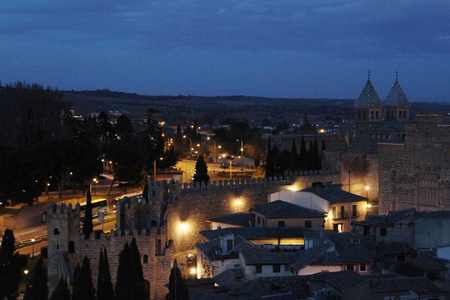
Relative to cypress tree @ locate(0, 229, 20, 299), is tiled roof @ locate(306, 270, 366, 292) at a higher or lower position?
higher

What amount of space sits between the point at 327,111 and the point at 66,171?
145 meters

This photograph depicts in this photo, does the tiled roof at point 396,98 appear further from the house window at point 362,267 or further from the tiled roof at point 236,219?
the house window at point 362,267

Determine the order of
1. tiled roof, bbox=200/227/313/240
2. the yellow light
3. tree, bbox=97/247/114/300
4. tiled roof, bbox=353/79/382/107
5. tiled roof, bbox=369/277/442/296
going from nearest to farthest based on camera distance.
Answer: tiled roof, bbox=369/277/442/296 < tree, bbox=97/247/114/300 < tiled roof, bbox=200/227/313/240 < the yellow light < tiled roof, bbox=353/79/382/107

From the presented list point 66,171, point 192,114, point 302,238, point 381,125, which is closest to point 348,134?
point 381,125

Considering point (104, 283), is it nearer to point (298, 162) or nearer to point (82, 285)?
point (82, 285)

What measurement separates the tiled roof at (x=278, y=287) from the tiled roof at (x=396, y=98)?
2861cm

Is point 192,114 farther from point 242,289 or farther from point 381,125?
point 242,289

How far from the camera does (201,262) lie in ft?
84.9

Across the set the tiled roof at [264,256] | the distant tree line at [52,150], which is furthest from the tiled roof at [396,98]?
the tiled roof at [264,256]

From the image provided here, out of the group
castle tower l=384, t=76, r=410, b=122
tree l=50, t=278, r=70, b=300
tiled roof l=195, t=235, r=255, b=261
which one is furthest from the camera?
castle tower l=384, t=76, r=410, b=122

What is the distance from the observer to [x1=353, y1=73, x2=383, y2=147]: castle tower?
4631 cm


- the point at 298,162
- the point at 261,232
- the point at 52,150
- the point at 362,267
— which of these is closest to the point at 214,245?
the point at 261,232

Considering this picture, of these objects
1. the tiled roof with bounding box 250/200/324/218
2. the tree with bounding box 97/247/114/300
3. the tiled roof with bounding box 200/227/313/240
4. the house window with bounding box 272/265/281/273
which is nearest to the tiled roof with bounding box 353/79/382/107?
the tiled roof with bounding box 250/200/324/218

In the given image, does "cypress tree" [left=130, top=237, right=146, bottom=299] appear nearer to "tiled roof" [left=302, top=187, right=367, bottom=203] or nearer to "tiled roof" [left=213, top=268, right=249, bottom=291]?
"tiled roof" [left=213, top=268, right=249, bottom=291]
